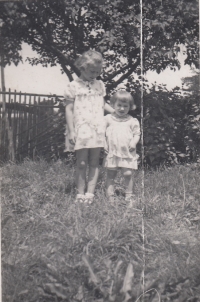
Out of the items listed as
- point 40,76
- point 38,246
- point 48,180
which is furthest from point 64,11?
point 38,246

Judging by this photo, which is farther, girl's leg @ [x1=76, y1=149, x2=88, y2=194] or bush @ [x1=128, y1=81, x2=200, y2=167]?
bush @ [x1=128, y1=81, x2=200, y2=167]

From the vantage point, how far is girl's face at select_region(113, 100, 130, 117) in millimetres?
3365

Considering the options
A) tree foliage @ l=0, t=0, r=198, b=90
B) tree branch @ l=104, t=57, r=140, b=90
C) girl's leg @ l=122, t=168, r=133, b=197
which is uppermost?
tree foliage @ l=0, t=0, r=198, b=90

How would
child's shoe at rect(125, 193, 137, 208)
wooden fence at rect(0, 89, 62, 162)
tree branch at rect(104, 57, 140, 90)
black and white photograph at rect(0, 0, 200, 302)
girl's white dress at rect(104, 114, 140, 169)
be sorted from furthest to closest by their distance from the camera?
wooden fence at rect(0, 89, 62, 162)
tree branch at rect(104, 57, 140, 90)
girl's white dress at rect(104, 114, 140, 169)
child's shoe at rect(125, 193, 137, 208)
black and white photograph at rect(0, 0, 200, 302)

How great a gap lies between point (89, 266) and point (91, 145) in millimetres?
1372

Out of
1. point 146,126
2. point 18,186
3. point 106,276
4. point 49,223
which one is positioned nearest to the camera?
point 106,276

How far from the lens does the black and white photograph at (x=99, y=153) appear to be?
83.4 inches

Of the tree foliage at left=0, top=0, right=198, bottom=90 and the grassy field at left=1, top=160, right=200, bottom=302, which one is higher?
the tree foliage at left=0, top=0, right=198, bottom=90

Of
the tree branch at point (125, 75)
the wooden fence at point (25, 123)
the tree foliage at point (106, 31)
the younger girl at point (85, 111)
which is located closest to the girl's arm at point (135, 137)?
the younger girl at point (85, 111)

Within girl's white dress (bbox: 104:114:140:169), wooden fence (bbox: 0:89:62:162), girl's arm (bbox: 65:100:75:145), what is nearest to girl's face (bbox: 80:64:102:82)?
girl's arm (bbox: 65:100:75:145)

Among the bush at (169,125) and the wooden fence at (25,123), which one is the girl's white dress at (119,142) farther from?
the wooden fence at (25,123)

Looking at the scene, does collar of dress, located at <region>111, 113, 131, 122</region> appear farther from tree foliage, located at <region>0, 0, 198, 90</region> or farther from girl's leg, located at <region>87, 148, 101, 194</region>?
tree foliage, located at <region>0, 0, 198, 90</region>

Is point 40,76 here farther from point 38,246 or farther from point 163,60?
point 38,246

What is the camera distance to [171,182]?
3.68 m
